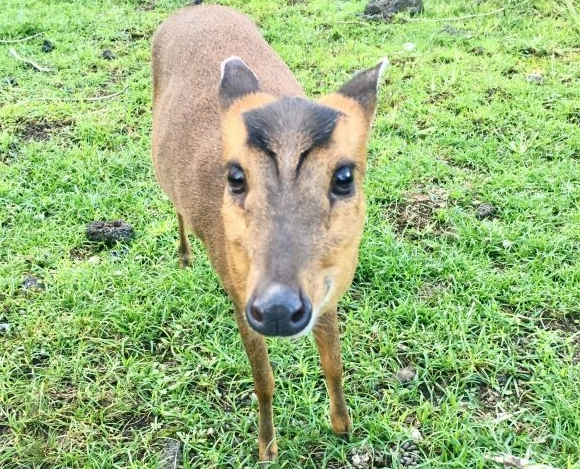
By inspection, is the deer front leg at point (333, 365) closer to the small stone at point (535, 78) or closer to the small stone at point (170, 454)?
the small stone at point (170, 454)

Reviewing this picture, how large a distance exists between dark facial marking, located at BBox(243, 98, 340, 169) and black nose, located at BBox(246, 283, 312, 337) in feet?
1.82

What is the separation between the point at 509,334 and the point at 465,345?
302mm

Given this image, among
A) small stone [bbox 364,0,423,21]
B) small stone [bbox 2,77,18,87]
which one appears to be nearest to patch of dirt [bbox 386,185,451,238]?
small stone [bbox 364,0,423,21]

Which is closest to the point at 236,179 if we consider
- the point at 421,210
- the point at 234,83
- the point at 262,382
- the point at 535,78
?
the point at 234,83

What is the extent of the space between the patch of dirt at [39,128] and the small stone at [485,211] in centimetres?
408

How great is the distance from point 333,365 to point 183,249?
177 cm

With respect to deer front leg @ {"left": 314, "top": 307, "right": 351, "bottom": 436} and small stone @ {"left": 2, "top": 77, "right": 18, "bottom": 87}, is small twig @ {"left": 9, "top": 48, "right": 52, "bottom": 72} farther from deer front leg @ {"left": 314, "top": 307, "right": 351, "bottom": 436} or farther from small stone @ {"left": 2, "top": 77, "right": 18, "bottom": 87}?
deer front leg @ {"left": 314, "top": 307, "right": 351, "bottom": 436}

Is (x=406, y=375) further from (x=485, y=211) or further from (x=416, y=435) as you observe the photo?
(x=485, y=211)

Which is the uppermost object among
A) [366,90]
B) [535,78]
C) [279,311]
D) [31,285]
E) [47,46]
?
[366,90]

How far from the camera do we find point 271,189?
7.05ft

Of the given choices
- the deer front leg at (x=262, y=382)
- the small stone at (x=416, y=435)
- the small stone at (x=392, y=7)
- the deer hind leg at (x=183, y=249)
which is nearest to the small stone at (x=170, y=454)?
the deer front leg at (x=262, y=382)

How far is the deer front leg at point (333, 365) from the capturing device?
117 inches

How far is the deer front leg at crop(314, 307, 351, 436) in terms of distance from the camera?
2967 millimetres

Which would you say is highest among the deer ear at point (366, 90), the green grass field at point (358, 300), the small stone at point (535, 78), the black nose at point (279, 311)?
the deer ear at point (366, 90)
